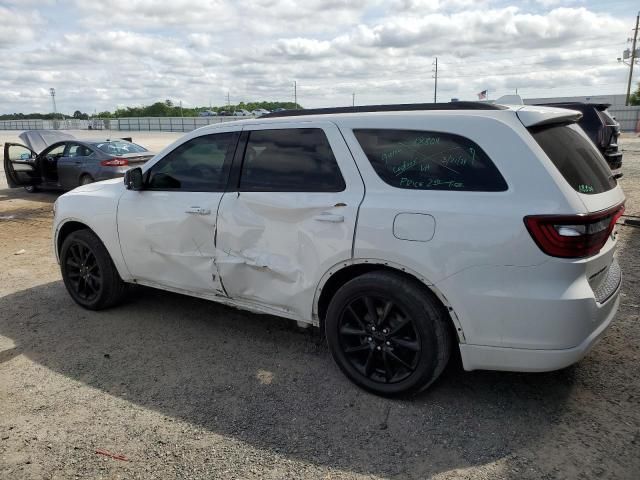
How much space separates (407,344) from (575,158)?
1.44 meters

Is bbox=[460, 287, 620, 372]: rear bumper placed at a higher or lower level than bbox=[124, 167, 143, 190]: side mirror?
lower

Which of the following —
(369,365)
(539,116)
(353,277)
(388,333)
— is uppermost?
(539,116)

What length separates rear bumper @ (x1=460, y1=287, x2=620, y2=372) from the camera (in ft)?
9.11

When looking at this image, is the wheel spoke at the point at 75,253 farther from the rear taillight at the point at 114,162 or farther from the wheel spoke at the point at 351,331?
the rear taillight at the point at 114,162

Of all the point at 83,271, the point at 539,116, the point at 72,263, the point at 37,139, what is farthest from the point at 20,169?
the point at 539,116

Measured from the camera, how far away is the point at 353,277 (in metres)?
3.41

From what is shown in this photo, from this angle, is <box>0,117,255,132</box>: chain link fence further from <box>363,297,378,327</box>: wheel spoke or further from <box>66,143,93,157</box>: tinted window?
<box>363,297,378,327</box>: wheel spoke

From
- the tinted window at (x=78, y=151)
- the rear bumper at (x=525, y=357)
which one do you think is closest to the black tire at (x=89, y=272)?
the rear bumper at (x=525, y=357)

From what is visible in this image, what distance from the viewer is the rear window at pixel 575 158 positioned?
2.85 meters

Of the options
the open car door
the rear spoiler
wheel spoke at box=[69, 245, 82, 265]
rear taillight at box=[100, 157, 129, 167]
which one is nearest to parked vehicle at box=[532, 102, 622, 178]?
the rear spoiler

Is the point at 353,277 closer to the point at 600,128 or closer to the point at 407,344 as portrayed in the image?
the point at 407,344

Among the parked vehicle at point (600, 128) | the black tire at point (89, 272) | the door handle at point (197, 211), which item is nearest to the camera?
the door handle at point (197, 211)

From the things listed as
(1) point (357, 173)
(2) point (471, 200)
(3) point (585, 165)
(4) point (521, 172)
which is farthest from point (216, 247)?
(3) point (585, 165)

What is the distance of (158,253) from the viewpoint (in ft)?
14.0
